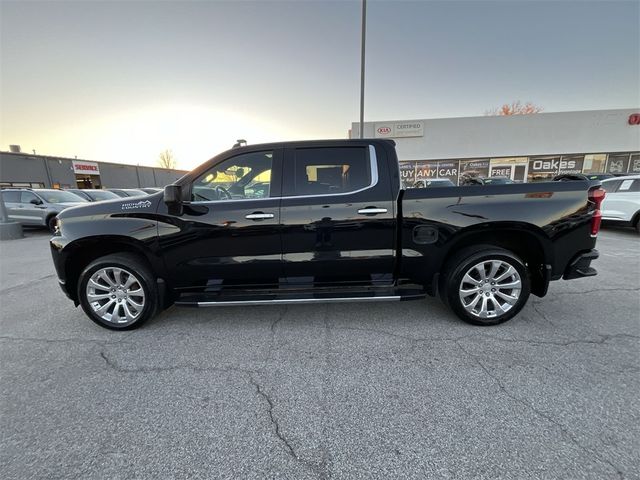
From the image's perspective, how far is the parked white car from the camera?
8123mm

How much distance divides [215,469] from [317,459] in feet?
1.95

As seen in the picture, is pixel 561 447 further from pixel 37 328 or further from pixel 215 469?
pixel 37 328

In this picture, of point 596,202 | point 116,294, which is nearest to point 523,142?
point 596,202

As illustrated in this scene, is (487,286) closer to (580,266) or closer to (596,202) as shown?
(580,266)

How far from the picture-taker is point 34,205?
1072 cm

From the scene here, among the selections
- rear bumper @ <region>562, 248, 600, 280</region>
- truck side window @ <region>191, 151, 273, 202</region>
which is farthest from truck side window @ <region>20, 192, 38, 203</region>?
rear bumper @ <region>562, 248, 600, 280</region>

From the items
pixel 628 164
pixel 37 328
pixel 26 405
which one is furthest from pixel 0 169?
pixel 628 164

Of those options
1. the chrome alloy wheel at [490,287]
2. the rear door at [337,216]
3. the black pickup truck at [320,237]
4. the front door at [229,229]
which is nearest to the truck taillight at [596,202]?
the black pickup truck at [320,237]

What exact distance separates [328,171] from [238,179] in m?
1.03

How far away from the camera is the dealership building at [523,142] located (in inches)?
835

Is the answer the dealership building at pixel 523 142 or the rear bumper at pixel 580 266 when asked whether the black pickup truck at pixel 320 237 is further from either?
the dealership building at pixel 523 142

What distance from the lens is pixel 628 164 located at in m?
21.7

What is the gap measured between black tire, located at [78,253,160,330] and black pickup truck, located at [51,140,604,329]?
0.01 metres

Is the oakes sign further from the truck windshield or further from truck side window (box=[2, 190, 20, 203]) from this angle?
truck side window (box=[2, 190, 20, 203])
